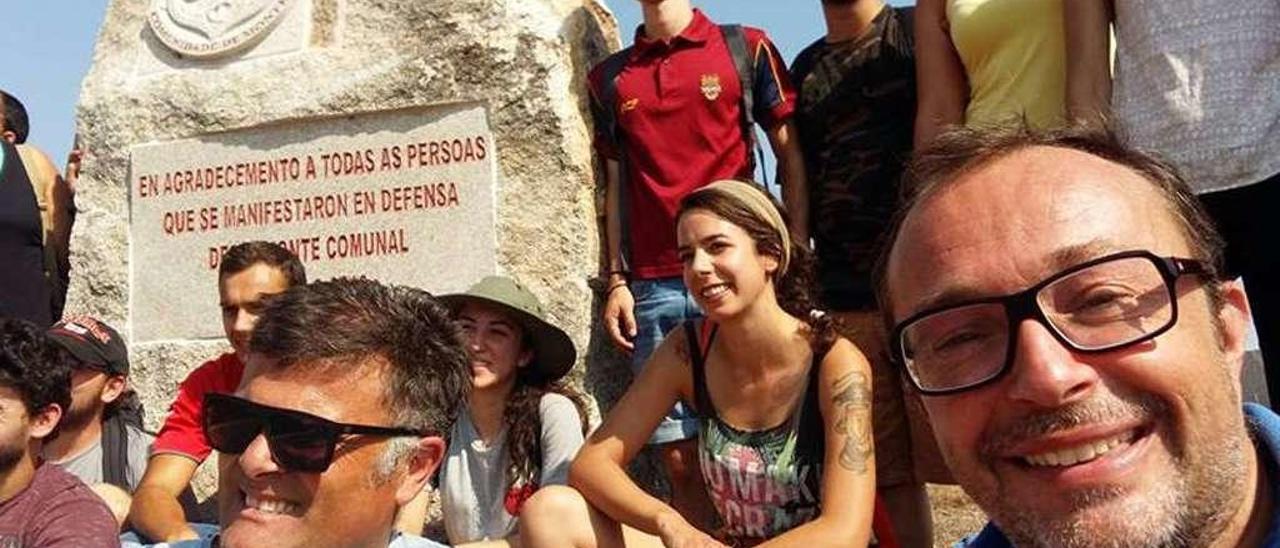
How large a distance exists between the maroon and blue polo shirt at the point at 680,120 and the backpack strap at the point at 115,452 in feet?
5.88

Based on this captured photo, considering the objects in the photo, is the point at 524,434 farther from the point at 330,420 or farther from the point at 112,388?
the point at 330,420

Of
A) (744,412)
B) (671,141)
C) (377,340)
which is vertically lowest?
(744,412)

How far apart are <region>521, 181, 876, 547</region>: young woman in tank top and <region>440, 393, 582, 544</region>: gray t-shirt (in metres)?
0.37

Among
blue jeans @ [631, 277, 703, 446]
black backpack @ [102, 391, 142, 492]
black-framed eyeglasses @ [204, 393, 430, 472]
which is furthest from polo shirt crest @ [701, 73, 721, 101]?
black-framed eyeglasses @ [204, 393, 430, 472]

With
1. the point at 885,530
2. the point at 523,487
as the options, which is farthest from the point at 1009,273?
the point at 523,487

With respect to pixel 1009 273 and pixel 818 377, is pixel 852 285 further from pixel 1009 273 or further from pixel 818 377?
pixel 1009 273

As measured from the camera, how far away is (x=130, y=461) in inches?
165

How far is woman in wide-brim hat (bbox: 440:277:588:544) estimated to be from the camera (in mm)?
3748

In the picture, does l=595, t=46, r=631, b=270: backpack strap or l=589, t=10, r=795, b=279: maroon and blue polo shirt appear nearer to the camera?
l=589, t=10, r=795, b=279: maroon and blue polo shirt

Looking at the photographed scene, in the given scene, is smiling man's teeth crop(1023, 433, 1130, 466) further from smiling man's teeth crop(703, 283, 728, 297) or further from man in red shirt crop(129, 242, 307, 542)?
man in red shirt crop(129, 242, 307, 542)

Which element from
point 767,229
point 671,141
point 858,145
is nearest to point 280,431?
point 767,229

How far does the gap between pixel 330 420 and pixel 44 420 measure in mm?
1433

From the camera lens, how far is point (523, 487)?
375 cm

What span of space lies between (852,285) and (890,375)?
315 mm
